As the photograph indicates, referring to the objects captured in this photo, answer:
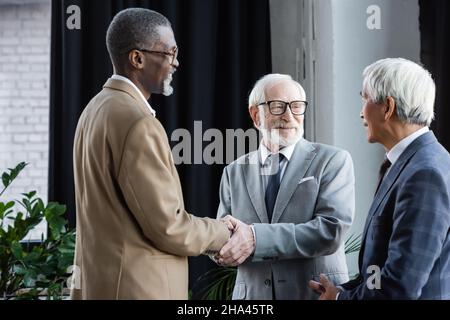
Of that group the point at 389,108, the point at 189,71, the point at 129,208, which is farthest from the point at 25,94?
the point at 389,108

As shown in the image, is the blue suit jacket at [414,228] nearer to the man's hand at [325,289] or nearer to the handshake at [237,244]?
the man's hand at [325,289]

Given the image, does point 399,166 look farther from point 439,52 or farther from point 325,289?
point 439,52

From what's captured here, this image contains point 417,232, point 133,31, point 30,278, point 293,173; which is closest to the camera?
point 417,232

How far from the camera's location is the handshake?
2.13 meters

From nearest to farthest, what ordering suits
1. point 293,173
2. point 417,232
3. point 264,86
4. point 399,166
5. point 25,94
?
1. point 417,232
2. point 399,166
3. point 293,173
4. point 264,86
5. point 25,94

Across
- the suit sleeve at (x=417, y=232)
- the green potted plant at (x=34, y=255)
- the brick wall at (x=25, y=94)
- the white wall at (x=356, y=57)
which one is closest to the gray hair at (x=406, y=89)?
the suit sleeve at (x=417, y=232)

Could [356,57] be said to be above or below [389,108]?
above

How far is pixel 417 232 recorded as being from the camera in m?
1.60

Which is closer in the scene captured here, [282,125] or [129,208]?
[129,208]

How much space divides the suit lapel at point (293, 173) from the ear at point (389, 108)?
0.49 m

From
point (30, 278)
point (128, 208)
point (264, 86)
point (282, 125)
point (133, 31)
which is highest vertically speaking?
point (133, 31)

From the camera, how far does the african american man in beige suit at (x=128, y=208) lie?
1771 millimetres

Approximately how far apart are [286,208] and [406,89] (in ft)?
2.04

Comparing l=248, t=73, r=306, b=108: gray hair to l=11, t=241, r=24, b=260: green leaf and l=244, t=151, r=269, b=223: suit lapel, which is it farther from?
l=11, t=241, r=24, b=260: green leaf
